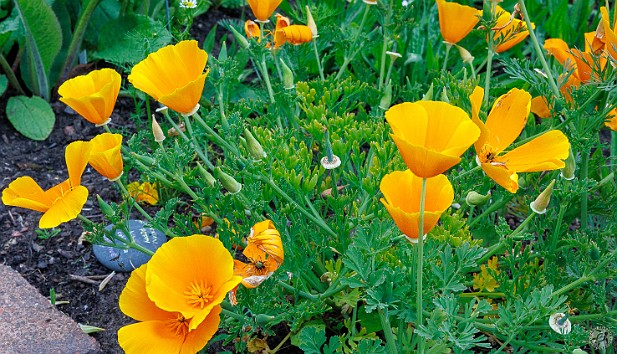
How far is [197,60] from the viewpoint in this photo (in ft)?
5.47

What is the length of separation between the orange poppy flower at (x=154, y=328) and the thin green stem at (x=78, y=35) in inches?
64.4

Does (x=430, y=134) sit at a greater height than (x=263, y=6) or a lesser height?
greater

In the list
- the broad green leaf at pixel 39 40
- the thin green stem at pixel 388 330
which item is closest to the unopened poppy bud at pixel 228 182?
the thin green stem at pixel 388 330

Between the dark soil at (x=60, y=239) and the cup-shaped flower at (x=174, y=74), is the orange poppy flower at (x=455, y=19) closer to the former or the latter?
the cup-shaped flower at (x=174, y=74)

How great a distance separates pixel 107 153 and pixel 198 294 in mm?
351

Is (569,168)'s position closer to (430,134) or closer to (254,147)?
(430,134)

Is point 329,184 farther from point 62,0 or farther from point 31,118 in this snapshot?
point 62,0

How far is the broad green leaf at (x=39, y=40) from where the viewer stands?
2756 millimetres

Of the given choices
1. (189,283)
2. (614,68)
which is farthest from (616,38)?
(189,283)

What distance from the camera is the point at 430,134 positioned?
1326 mm

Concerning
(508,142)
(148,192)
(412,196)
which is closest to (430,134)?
(412,196)

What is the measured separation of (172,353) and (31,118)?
5.35 ft

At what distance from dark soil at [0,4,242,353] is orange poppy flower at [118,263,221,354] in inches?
21.0

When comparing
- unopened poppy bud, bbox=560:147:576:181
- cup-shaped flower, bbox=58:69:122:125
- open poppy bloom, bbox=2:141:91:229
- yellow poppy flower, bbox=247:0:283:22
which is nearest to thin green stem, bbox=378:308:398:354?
unopened poppy bud, bbox=560:147:576:181
